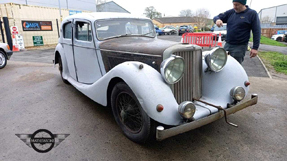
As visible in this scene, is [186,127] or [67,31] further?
[67,31]

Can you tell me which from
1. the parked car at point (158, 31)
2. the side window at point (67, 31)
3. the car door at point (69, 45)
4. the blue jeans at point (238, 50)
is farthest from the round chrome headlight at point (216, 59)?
the parked car at point (158, 31)

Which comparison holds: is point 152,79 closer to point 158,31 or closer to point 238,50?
point 238,50

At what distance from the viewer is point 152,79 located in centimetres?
222

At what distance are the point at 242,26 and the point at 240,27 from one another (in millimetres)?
35

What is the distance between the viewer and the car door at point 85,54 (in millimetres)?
3475

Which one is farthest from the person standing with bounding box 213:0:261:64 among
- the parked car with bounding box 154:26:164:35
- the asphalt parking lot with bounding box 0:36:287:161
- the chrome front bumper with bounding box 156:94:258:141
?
the parked car with bounding box 154:26:164:35

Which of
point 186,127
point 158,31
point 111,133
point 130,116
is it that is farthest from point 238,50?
point 158,31

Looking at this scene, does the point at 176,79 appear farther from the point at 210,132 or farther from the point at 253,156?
the point at 253,156

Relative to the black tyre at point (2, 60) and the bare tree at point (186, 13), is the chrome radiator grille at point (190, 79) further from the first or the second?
the bare tree at point (186, 13)

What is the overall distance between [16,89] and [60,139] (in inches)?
116

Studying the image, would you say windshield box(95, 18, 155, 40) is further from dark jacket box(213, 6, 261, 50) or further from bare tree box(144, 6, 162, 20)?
bare tree box(144, 6, 162, 20)

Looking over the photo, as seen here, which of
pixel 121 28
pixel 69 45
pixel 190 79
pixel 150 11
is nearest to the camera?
pixel 190 79

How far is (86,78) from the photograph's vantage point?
3.82m

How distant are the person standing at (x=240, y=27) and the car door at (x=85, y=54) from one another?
8.01ft
